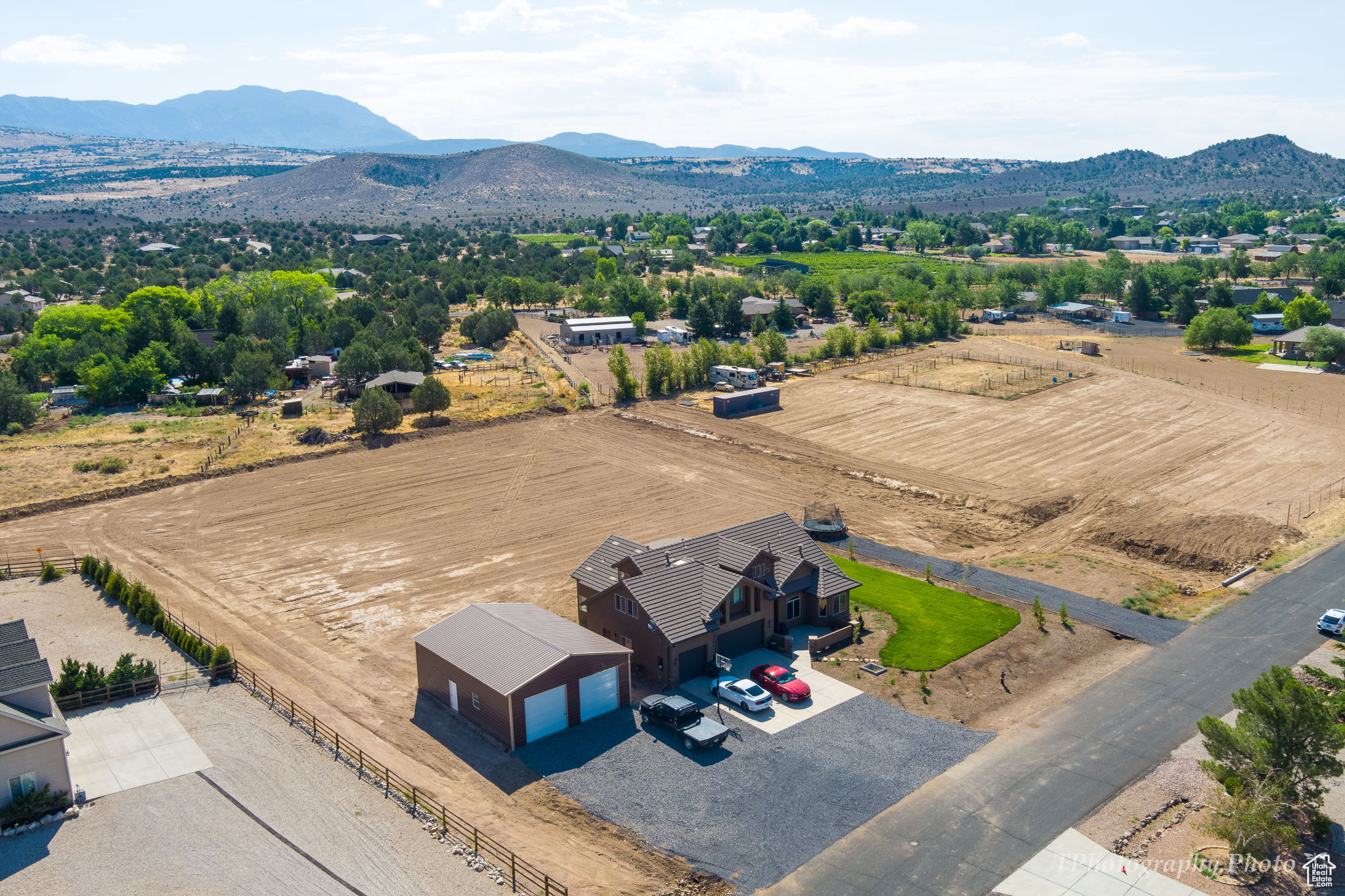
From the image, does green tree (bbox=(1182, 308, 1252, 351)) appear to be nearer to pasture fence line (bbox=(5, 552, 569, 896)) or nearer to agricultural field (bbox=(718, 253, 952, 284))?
agricultural field (bbox=(718, 253, 952, 284))

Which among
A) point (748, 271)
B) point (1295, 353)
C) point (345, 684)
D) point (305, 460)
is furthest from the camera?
point (748, 271)

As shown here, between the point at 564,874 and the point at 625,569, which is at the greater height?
the point at 625,569

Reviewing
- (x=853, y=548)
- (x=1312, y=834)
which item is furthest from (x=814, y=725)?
(x=853, y=548)

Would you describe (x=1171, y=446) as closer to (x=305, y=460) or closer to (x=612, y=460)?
(x=612, y=460)

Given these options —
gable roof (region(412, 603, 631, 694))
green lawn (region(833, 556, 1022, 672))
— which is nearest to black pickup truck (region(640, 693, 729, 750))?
gable roof (region(412, 603, 631, 694))

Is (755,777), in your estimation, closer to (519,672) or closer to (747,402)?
(519,672)

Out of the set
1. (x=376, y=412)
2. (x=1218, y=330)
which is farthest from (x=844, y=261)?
(x=376, y=412)
